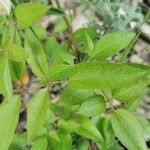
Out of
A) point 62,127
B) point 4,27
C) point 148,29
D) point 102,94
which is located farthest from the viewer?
point 148,29

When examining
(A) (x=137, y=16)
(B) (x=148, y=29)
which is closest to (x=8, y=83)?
(A) (x=137, y=16)

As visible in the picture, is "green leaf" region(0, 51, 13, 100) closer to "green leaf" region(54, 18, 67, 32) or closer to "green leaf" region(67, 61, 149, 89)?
"green leaf" region(67, 61, 149, 89)

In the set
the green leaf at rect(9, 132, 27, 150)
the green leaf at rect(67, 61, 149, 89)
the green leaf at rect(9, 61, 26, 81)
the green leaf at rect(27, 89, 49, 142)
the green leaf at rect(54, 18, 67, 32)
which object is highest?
the green leaf at rect(67, 61, 149, 89)

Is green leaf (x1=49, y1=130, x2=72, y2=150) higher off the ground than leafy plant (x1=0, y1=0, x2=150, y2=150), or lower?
lower

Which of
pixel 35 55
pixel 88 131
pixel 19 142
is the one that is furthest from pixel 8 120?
pixel 19 142

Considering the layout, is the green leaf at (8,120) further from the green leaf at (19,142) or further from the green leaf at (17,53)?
the green leaf at (19,142)

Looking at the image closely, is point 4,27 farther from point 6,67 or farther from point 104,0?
point 104,0

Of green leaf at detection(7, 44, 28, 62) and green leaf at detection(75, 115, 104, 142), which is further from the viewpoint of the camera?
green leaf at detection(75, 115, 104, 142)

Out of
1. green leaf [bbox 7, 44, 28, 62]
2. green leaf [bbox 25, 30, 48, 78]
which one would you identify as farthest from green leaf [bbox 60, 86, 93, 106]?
green leaf [bbox 7, 44, 28, 62]
